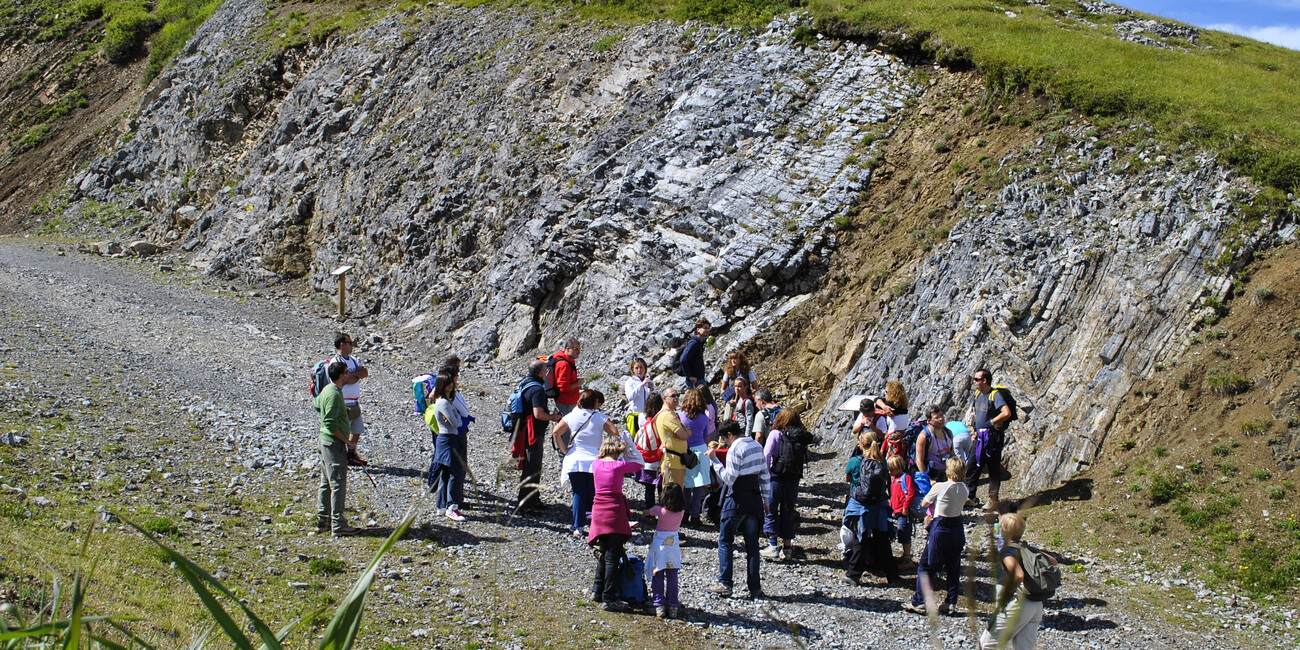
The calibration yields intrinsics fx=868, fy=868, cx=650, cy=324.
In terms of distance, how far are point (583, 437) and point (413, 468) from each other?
14.5 feet

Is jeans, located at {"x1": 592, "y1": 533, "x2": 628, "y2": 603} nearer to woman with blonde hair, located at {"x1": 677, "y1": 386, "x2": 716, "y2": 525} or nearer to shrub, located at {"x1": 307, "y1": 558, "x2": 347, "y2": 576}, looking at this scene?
woman with blonde hair, located at {"x1": 677, "y1": 386, "x2": 716, "y2": 525}

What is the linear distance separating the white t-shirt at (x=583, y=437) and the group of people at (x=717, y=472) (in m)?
0.02

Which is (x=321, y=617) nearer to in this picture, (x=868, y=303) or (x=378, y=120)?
(x=868, y=303)

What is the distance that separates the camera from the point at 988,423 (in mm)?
11492

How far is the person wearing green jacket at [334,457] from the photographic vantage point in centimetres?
918

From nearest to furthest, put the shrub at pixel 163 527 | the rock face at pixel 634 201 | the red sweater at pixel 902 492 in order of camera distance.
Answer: the shrub at pixel 163 527
the red sweater at pixel 902 492
the rock face at pixel 634 201

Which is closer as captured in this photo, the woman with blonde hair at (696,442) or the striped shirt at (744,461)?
the striped shirt at (744,461)

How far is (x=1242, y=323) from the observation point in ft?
38.6

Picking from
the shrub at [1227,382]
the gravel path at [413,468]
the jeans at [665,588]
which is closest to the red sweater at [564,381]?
the gravel path at [413,468]

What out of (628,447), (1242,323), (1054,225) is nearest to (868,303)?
(1054,225)

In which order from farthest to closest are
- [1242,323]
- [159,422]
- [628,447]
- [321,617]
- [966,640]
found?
[159,422] < [1242,323] < [628,447] < [966,640] < [321,617]

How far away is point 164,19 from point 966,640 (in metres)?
49.0

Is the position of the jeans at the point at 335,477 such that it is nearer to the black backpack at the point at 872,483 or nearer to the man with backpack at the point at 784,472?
the man with backpack at the point at 784,472

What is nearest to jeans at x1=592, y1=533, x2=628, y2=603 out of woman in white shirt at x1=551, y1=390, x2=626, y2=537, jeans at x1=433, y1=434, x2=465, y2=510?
woman in white shirt at x1=551, y1=390, x2=626, y2=537
